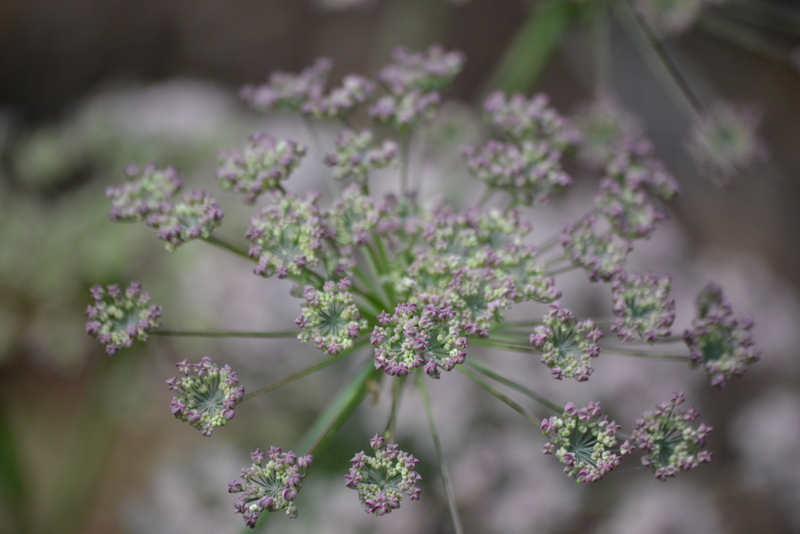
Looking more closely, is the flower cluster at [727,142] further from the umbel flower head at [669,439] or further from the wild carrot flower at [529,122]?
the umbel flower head at [669,439]

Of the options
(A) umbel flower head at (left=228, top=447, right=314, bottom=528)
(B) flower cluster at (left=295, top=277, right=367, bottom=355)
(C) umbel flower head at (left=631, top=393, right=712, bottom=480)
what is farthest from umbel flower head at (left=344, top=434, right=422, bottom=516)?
(C) umbel flower head at (left=631, top=393, right=712, bottom=480)

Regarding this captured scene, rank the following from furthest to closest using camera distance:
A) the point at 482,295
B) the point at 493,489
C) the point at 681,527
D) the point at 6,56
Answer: the point at 6,56, the point at 681,527, the point at 493,489, the point at 482,295

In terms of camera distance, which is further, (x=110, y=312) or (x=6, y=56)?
(x=6, y=56)

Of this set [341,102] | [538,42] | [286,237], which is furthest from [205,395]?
[538,42]

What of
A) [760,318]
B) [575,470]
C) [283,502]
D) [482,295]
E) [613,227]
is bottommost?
[283,502]

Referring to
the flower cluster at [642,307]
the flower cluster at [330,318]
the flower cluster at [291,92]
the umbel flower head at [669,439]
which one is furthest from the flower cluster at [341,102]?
the umbel flower head at [669,439]

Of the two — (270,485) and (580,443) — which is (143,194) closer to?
(270,485)

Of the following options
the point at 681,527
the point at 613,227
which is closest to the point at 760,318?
the point at 681,527

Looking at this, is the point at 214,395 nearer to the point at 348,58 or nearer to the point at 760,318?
the point at 760,318
